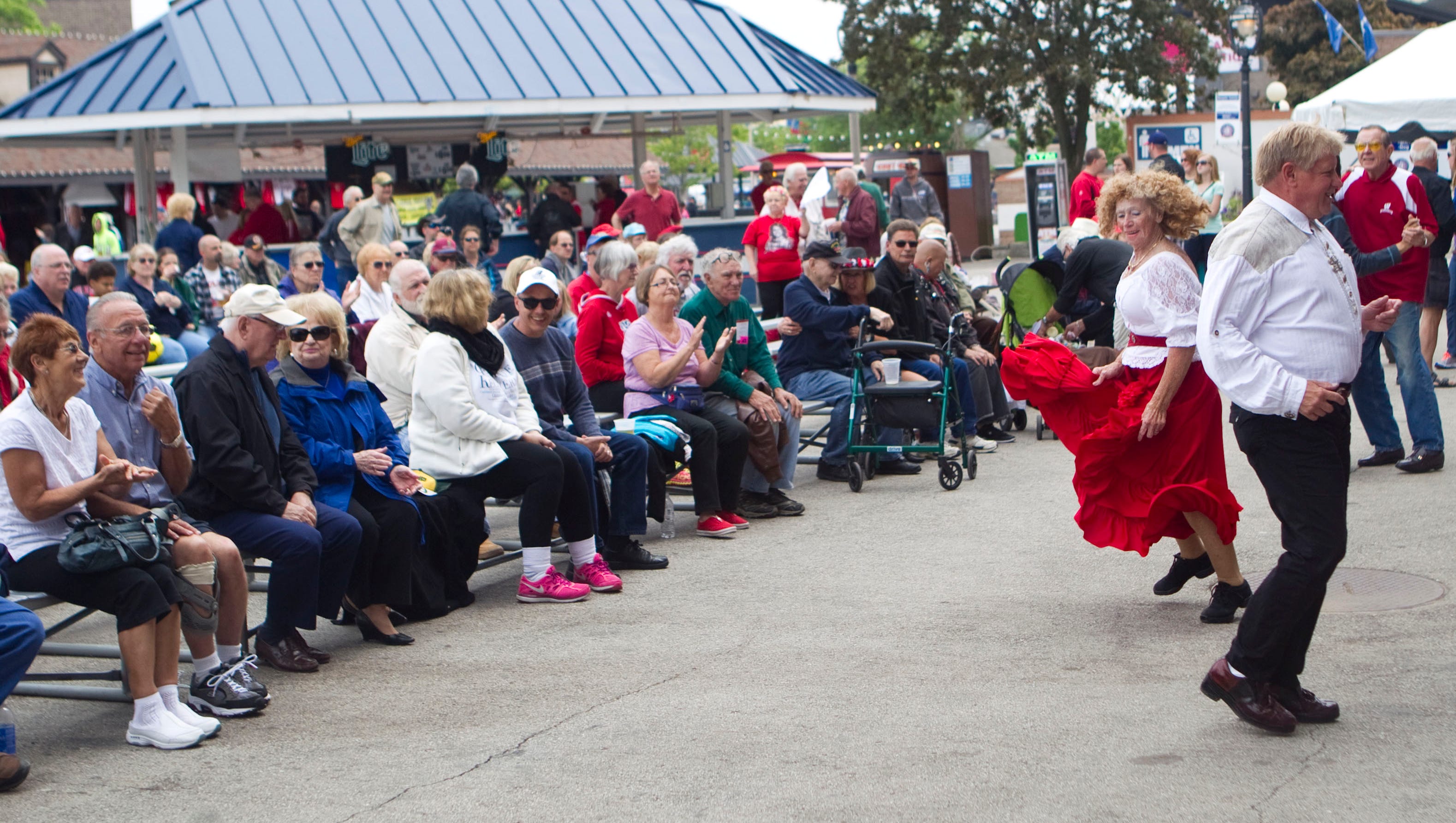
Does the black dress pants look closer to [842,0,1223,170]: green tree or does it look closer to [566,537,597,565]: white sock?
[566,537,597,565]: white sock

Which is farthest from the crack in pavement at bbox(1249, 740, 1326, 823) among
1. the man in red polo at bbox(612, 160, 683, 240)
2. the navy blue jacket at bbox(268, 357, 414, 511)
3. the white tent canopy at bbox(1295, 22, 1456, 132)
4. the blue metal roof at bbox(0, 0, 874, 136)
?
the blue metal roof at bbox(0, 0, 874, 136)

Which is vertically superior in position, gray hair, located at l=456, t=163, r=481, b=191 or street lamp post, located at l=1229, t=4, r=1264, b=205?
street lamp post, located at l=1229, t=4, r=1264, b=205

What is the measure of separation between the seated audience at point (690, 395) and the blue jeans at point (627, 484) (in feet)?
1.74

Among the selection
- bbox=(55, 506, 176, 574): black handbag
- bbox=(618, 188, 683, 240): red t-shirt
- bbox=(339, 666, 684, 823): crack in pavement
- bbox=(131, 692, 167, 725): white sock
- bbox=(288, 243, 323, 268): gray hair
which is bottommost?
bbox=(339, 666, 684, 823): crack in pavement

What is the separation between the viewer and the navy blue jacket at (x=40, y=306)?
9.66 metres

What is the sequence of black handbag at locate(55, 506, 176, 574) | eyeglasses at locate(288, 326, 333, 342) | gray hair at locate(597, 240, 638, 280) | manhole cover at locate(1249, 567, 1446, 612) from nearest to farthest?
black handbag at locate(55, 506, 176, 574)
manhole cover at locate(1249, 567, 1446, 612)
eyeglasses at locate(288, 326, 333, 342)
gray hair at locate(597, 240, 638, 280)

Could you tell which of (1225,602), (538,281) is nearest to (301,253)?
(538,281)

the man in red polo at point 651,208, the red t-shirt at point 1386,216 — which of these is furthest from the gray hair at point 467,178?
the red t-shirt at point 1386,216

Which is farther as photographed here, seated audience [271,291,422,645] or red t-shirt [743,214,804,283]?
red t-shirt [743,214,804,283]

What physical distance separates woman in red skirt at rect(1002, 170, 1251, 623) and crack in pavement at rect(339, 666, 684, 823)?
188cm

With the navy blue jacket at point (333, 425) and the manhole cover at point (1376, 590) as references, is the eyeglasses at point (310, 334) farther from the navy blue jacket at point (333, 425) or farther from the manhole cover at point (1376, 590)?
the manhole cover at point (1376, 590)

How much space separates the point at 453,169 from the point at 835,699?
1847 centimetres

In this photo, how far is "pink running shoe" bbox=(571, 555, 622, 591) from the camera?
6961 millimetres

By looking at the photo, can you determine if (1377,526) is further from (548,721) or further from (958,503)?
(548,721)
